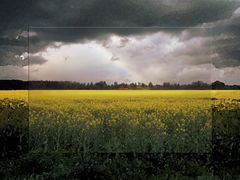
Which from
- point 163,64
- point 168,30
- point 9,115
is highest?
point 168,30

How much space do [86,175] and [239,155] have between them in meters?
2.84

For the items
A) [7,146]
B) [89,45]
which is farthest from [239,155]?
[7,146]

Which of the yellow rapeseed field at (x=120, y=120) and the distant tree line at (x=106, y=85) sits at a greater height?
the distant tree line at (x=106, y=85)

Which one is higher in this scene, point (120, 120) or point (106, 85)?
point (106, 85)

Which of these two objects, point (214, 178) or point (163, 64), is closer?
point (214, 178)

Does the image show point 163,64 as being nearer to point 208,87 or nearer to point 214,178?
point 208,87

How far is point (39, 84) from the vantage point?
9.41 meters

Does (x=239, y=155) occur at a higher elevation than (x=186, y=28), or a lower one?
lower

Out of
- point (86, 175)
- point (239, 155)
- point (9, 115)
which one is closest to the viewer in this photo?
point (86, 175)

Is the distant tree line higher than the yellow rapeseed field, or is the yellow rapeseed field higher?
the distant tree line

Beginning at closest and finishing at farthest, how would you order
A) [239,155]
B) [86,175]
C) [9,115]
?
[86,175]
[239,155]
[9,115]

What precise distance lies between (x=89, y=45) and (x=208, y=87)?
2.27 m

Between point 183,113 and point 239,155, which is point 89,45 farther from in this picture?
point 239,155

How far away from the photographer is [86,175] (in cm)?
818
